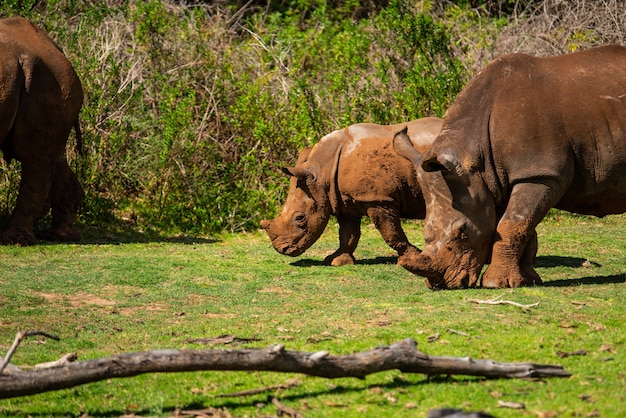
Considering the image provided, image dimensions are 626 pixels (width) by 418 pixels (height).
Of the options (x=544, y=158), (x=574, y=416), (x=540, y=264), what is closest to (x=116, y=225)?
(x=540, y=264)

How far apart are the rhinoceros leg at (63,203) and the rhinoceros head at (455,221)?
579cm

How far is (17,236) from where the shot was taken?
44.7ft

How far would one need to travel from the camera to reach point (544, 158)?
33.8 feet

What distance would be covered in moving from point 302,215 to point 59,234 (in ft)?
11.3

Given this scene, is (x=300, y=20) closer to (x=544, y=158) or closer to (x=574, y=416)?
(x=544, y=158)

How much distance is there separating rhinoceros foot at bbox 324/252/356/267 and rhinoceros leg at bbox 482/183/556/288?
2642 mm

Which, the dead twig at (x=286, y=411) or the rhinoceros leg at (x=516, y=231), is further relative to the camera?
the rhinoceros leg at (x=516, y=231)

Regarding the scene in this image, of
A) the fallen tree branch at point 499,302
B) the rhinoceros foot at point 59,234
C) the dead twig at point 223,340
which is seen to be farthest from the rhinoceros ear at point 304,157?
the dead twig at point 223,340

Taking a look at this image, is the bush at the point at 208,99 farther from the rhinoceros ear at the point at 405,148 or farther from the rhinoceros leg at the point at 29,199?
the rhinoceros ear at the point at 405,148

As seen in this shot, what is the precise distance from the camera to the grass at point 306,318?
6609 millimetres

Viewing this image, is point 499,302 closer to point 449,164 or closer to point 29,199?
point 449,164

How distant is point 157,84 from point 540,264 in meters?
7.49

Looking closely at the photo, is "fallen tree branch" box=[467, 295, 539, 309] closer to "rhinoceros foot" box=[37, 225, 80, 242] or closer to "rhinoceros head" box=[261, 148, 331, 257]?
"rhinoceros head" box=[261, 148, 331, 257]

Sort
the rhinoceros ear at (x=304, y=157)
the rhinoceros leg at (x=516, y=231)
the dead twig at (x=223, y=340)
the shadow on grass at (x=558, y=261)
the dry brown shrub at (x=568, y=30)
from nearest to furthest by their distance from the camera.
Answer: the dead twig at (x=223, y=340) → the rhinoceros leg at (x=516, y=231) → the shadow on grass at (x=558, y=261) → the rhinoceros ear at (x=304, y=157) → the dry brown shrub at (x=568, y=30)
